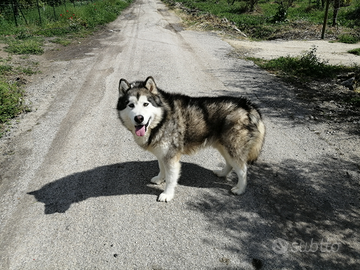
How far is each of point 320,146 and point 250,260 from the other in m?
3.47

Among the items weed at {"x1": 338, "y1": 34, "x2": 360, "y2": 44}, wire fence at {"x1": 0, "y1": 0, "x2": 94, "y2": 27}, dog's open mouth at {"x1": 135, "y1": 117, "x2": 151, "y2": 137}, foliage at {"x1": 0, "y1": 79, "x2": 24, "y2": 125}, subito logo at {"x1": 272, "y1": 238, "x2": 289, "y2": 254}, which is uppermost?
wire fence at {"x1": 0, "y1": 0, "x2": 94, "y2": 27}

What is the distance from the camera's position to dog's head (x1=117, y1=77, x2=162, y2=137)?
357cm

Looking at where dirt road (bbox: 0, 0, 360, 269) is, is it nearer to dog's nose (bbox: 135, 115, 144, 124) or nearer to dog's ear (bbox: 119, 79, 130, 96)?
dog's nose (bbox: 135, 115, 144, 124)

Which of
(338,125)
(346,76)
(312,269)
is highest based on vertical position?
(346,76)

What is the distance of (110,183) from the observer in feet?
14.9

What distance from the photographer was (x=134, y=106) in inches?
143

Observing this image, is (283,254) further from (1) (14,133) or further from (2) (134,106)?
(1) (14,133)

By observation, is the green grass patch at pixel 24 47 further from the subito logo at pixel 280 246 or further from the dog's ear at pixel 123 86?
the subito logo at pixel 280 246

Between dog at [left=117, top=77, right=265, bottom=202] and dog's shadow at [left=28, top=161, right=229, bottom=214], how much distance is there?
57cm

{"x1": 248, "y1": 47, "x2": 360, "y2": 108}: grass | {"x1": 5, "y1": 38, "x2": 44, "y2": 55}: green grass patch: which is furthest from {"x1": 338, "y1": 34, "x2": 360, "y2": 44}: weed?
{"x1": 5, "y1": 38, "x2": 44, "y2": 55}: green grass patch

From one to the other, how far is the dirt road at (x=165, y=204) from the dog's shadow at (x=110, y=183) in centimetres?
2

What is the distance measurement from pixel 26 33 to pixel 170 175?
16.5 m

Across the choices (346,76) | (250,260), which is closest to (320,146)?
(250,260)

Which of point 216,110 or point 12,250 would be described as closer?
point 12,250
